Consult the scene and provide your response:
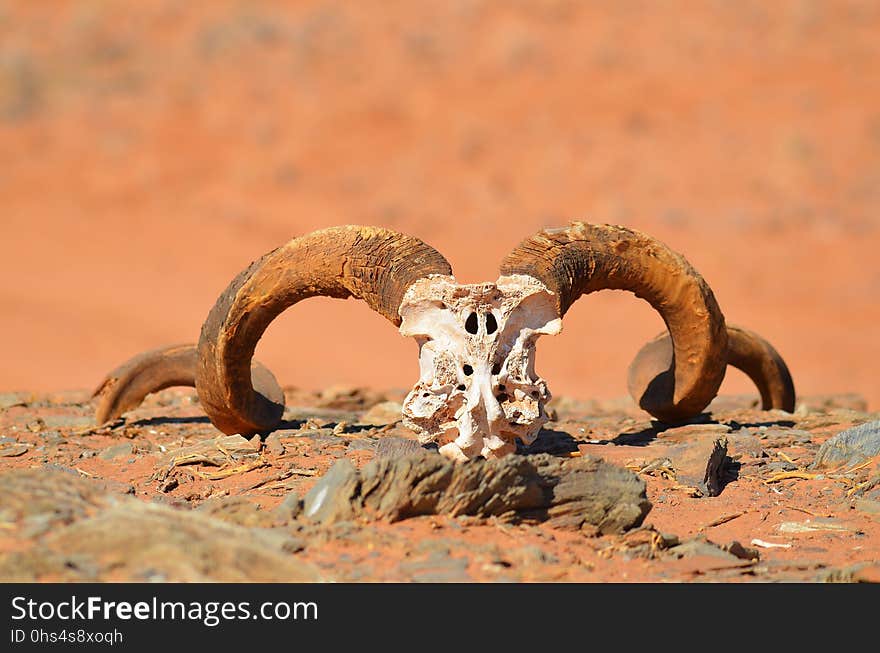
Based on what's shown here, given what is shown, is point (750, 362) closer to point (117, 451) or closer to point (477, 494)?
point (477, 494)

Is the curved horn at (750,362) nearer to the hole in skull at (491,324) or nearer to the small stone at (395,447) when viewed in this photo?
the small stone at (395,447)

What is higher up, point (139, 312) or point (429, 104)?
point (429, 104)

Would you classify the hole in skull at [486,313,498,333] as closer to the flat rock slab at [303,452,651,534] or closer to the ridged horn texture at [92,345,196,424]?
the flat rock slab at [303,452,651,534]

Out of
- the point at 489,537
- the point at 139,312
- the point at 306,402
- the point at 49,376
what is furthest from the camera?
the point at 139,312

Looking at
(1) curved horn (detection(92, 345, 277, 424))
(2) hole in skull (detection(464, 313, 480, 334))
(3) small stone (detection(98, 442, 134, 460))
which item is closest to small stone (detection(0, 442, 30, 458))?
(3) small stone (detection(98, 442, 134, 460))

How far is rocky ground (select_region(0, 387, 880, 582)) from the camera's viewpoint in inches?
226

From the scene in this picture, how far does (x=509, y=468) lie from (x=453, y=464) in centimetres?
31

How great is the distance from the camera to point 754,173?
34000mm

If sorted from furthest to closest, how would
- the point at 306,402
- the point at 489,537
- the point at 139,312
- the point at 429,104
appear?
the point at 429,104 → the point at 139,312 → the point at 306,402 → the point at 489,537

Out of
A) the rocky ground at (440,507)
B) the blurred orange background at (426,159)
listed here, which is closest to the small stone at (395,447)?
the rocky ground at (440,507)

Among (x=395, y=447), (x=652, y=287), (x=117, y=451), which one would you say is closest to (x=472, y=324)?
(x=395, y=447)

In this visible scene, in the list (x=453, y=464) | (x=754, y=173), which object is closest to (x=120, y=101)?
(x=754, y=173)

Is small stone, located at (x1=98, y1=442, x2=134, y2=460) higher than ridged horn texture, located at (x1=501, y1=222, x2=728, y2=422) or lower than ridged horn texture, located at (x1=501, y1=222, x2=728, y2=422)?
lower
